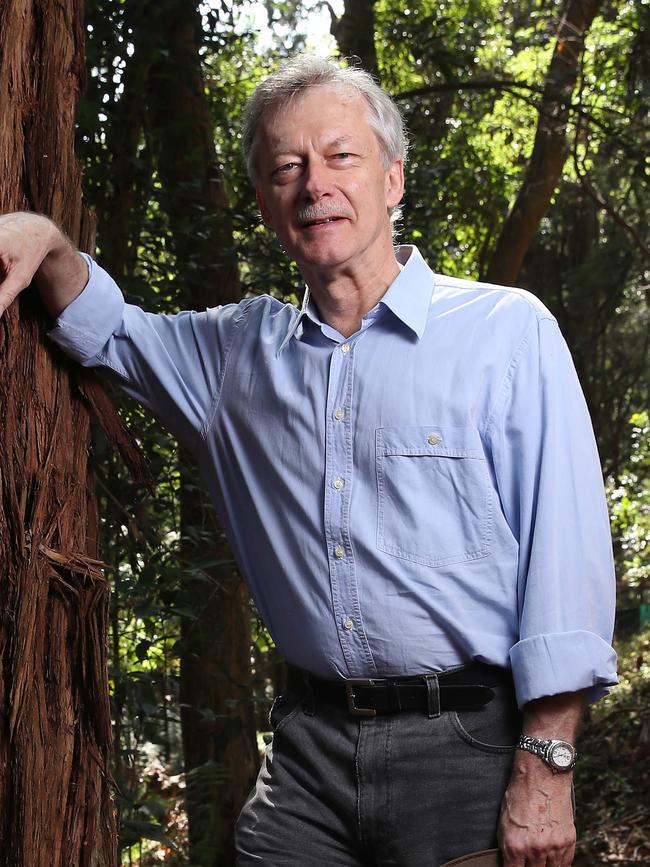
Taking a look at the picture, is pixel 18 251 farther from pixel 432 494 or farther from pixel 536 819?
pixel 536 819

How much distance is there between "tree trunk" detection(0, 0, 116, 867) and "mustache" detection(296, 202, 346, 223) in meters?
0.47

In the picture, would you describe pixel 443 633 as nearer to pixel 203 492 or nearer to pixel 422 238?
pixel 203 492

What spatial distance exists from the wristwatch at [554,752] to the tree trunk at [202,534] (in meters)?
1.66

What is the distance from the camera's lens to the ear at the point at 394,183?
264 centimetres

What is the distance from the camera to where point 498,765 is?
2.22 m

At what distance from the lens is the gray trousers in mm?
2209

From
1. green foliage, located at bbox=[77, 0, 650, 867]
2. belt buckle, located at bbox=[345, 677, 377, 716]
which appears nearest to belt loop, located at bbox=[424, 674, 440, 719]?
belt buckle, located at bbox=[345, 677, 377, 716]

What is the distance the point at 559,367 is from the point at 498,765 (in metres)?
0.78

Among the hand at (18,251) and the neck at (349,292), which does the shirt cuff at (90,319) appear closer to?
the hand at (18,251)

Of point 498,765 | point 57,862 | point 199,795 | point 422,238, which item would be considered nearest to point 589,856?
point 199,795

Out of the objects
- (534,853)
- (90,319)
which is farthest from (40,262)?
(534,853)

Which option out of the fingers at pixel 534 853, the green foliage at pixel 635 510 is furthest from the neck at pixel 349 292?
the green foliage at pixel 635 510

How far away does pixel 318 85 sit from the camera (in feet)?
8.18

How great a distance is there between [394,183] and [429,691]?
1.18 metres
